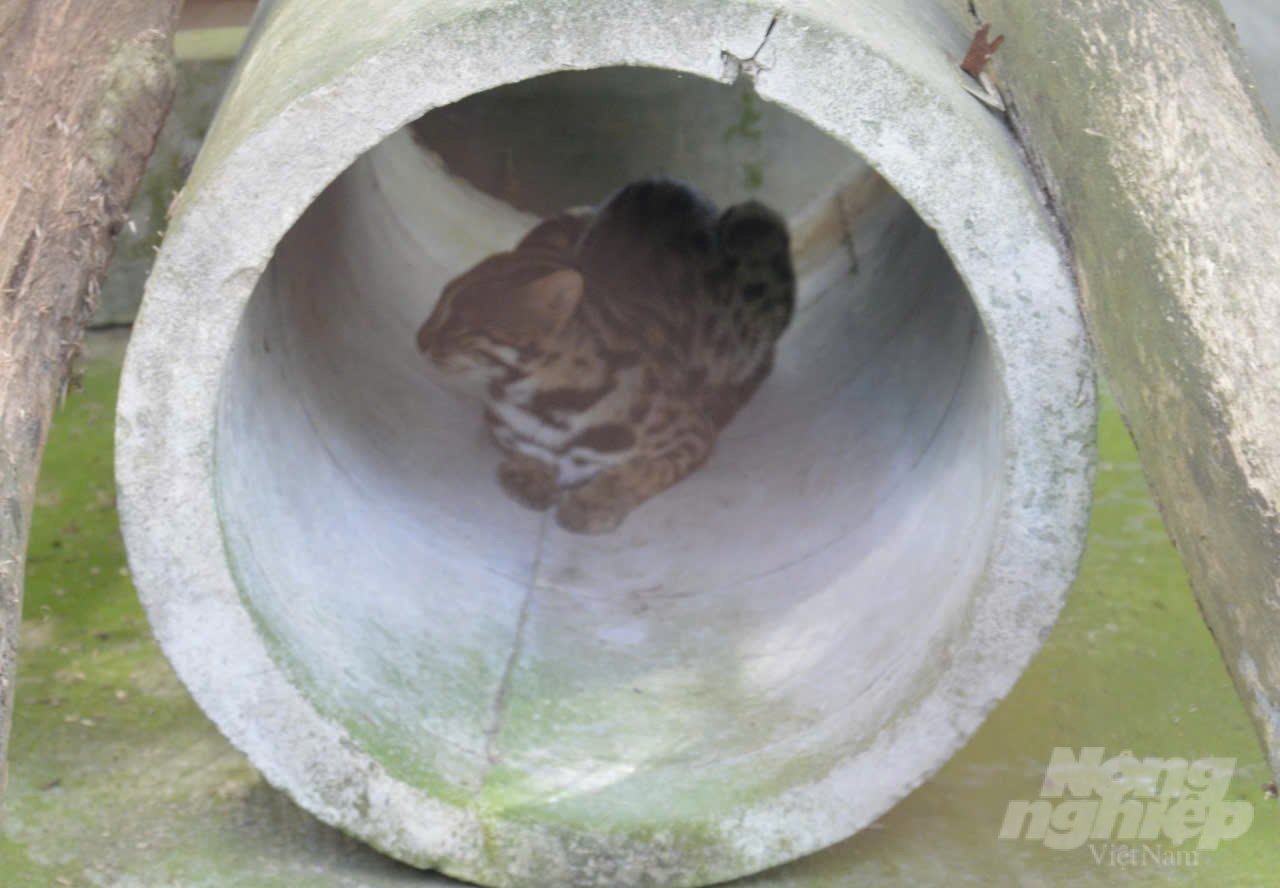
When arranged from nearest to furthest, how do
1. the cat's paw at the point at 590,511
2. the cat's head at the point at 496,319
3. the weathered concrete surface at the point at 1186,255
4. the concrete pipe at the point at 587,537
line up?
1. the weathered concrete surface at the point at 1186,255
2. the concrete pipe at the point at 587,537
3. the cat's paw at the point at 590,511
4. the cat's head at the point at 496,319

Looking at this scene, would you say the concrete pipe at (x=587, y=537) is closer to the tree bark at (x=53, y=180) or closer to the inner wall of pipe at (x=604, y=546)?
the inner wall of pipe at (x=604, y=546)

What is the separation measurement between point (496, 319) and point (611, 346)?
11.2 inches

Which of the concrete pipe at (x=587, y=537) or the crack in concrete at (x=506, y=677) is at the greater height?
the concrete pipe at (x=587, y=537)

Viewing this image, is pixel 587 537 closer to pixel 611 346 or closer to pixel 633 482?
pixel 633 482

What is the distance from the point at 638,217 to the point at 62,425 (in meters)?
1.56

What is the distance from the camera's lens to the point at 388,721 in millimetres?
2447

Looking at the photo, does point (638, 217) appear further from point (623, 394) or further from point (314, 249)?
point (314, 249)

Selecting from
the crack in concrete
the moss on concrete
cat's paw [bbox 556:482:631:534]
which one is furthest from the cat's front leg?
the moss on concrete

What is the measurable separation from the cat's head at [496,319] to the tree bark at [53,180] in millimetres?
892

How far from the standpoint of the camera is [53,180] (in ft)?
8.25

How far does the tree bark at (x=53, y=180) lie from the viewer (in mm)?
2148

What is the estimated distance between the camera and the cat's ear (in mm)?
3686

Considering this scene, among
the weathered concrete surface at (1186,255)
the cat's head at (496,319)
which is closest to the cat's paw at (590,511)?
the cat's head at (496,319)

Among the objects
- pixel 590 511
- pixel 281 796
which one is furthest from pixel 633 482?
pixel 281 796
